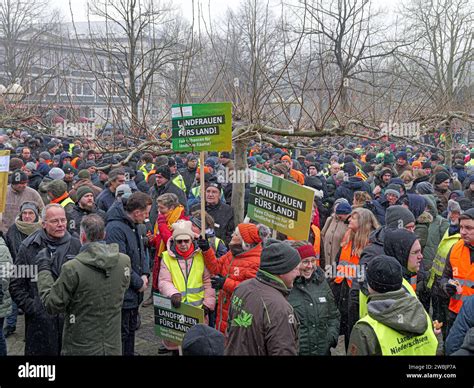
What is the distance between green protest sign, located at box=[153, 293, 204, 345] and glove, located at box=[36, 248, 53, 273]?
106 centimetres

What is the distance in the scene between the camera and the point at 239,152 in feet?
22.8

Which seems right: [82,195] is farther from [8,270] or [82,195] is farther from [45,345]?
[45,345]

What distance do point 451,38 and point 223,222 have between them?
15.8 metres

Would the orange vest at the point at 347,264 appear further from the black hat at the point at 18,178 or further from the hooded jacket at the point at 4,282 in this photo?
the black hat at the point at 18,178

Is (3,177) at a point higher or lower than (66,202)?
higher

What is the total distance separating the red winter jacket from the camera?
217 inches

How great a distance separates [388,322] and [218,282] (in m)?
2.55

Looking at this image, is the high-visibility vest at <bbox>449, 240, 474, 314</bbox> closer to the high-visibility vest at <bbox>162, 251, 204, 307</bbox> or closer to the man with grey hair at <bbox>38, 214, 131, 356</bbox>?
the high-visibility vest at <bbox>162, 251, 204, 307</bbox>

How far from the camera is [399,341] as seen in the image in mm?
3432

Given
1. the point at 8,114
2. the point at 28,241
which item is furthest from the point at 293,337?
the point at 8,114

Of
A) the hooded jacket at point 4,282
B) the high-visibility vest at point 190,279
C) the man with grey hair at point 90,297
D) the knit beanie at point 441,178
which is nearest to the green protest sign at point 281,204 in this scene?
the high-visibility vest at point 190,279

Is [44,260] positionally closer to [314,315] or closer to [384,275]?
[314,315]

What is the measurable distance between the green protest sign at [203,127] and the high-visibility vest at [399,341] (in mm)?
2743

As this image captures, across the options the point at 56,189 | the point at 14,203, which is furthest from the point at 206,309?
the point at 14,203
